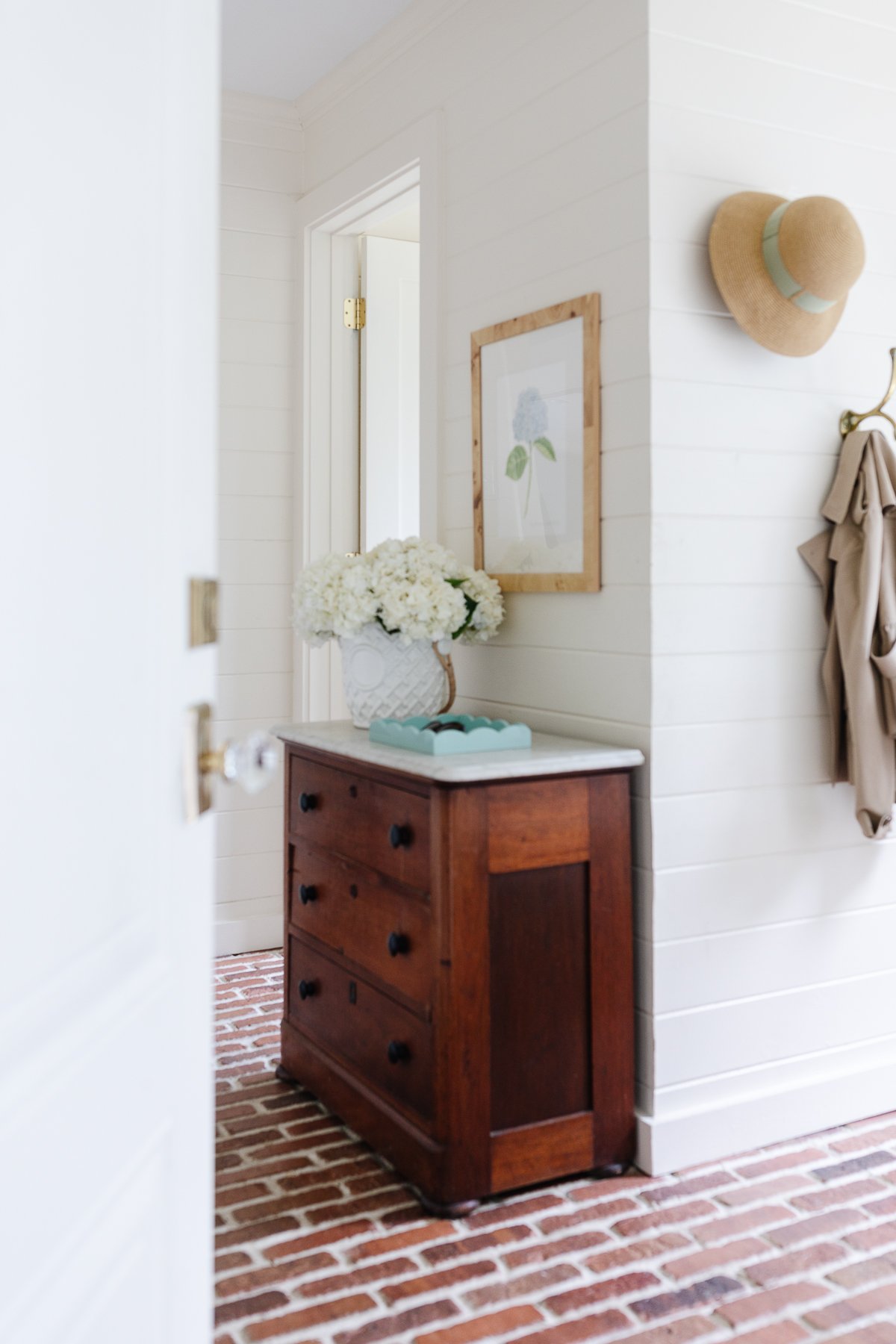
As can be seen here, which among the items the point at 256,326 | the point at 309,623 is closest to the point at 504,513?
the point at 309,623

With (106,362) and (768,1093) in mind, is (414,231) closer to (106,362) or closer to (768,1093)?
(768,1093)

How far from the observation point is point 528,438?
108 inches

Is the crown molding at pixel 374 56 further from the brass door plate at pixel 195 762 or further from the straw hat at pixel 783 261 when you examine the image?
the brass door plate at pixel 195 762

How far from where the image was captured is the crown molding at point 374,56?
10.3 ft

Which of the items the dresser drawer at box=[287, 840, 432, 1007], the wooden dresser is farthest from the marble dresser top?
the dresser drawer at box=[287, 840, 432, 1007]

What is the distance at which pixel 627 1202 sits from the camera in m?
2.27

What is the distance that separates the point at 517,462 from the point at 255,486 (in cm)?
147

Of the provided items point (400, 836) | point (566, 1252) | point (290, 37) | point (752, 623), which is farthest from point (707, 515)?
point (290, 37)

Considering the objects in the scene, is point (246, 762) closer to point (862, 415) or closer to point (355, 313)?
point (862, 415)

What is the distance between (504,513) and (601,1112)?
4.45ft

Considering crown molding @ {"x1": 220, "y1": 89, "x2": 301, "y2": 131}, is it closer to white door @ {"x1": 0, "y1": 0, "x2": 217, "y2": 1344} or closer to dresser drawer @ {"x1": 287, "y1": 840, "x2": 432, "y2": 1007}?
dresser drawer @ {"x1": 287, "y1": 840, "x2": 432, "y2": 1007}

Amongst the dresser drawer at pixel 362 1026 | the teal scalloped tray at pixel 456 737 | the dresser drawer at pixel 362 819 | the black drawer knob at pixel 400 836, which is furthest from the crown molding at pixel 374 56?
the dresser drawer at pixel 362 1026

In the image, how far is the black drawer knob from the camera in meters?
2.35

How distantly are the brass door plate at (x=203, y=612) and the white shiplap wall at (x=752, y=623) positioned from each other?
1.55 meters
